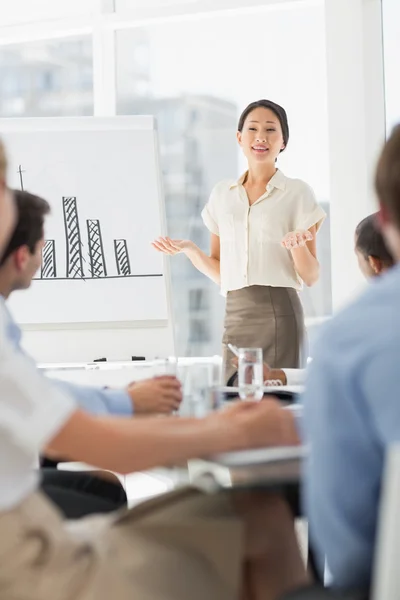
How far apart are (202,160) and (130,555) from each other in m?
4.66

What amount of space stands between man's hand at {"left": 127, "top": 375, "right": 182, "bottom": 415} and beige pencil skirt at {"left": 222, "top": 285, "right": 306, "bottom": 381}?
2033 millimetres

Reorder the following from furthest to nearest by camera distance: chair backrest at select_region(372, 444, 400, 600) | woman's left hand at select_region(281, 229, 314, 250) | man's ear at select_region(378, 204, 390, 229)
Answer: woman's left hand at select_region(281, 229, 314, 250)
man's ear at select_region(378, 204, 390, 229)
chair backrest at select_region(372, 444, 400, 600)

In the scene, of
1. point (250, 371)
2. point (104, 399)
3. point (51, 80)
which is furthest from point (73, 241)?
point (104, 399)

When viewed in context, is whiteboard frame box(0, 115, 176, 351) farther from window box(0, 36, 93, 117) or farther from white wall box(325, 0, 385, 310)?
white wall box(325, 0, 385, 310)

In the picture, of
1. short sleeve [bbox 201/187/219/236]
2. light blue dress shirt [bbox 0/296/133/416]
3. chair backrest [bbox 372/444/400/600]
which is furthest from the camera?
short sleeve [bbox 201/187/219/236]

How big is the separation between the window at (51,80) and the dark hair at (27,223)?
3862 mm

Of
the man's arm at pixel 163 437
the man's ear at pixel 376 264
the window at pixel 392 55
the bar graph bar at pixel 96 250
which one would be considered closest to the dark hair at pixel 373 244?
the man's ear at pixel 376 264

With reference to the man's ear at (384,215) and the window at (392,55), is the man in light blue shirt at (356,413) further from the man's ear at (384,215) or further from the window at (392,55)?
the window at (392,55)

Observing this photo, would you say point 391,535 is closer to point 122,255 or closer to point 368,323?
point 368,323

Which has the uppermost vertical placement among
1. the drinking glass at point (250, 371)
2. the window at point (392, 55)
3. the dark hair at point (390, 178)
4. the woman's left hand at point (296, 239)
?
the window at point (392, 55)

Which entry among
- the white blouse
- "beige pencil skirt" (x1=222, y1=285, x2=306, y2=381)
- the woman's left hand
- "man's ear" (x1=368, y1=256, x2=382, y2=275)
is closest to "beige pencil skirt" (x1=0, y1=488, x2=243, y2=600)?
"man's ear" (x1=368, y1=256, x2=382, y2=275)

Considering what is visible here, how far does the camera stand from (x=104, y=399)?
2021 mm

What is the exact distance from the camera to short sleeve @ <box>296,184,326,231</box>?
4.15 metres

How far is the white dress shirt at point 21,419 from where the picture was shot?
1202mm
